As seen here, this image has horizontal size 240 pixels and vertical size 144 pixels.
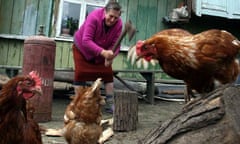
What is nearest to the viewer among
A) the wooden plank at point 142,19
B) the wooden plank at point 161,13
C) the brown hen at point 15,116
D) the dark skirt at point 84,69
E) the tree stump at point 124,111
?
the brown hen at point 15,116

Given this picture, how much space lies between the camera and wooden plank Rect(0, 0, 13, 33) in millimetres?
7316

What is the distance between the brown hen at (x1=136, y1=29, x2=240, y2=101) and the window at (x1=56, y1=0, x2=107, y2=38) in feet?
15.6

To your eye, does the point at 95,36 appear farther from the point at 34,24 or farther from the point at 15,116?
the point at 34,24

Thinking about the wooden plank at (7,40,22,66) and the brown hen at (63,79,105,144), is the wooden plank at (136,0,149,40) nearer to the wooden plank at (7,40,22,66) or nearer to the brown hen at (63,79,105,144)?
the wooden plank at (7,40,22,66)

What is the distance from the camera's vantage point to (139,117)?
5.57m

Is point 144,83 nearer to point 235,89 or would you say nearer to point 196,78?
point 196,78

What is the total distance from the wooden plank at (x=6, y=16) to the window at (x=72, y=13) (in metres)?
1.07

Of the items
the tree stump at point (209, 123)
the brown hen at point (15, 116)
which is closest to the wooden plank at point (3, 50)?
the brown hen at point (15, 116)

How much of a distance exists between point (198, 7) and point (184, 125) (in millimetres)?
6287

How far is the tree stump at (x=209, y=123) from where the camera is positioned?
188 cm

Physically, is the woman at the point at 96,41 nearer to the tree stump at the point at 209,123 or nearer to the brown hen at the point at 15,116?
the brown hen at the point at 15,116

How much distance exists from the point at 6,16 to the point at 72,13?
144cm

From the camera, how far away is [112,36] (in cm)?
460

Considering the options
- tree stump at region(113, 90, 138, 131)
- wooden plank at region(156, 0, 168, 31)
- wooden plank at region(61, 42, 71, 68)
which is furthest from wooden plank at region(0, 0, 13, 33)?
tree stump at region(113, 90, 138, 131)
